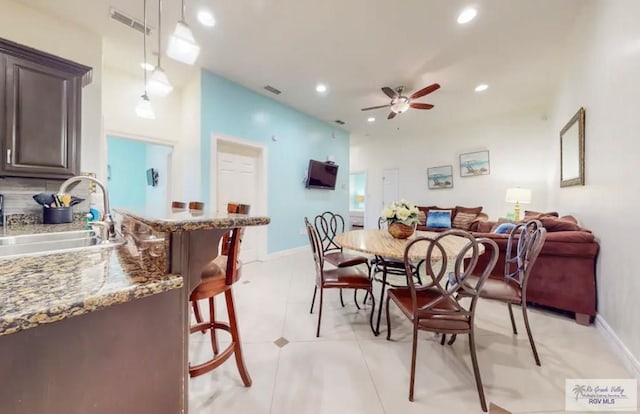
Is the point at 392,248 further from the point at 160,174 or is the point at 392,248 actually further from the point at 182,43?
the point at 160,174

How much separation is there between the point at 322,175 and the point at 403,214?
3315 mm

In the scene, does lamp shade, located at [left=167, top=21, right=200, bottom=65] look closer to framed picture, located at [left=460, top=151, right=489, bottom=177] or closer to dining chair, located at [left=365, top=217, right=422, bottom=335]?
dining chair, located at [left=365, top=217, right=422, bottom=335]

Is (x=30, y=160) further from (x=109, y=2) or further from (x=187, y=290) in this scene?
(x=187, y=290)

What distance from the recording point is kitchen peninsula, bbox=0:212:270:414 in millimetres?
524

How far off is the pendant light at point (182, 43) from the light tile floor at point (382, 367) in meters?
1.99

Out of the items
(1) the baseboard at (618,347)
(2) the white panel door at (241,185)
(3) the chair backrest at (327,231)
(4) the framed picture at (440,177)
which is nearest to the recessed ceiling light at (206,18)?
(2) the white panel door at (241,185)

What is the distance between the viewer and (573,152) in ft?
→ 9.40

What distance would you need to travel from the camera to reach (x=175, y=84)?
381 centimetres

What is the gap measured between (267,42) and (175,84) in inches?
75.4

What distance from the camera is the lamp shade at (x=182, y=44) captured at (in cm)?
145

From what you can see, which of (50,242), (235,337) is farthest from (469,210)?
(50,242)

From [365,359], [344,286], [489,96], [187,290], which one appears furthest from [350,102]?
[187,290]

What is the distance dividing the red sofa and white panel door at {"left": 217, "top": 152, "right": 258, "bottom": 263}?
3700mm

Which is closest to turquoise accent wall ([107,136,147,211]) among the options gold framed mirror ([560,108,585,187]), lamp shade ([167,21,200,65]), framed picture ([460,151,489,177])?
lamp shade ([167,21,200,65])
